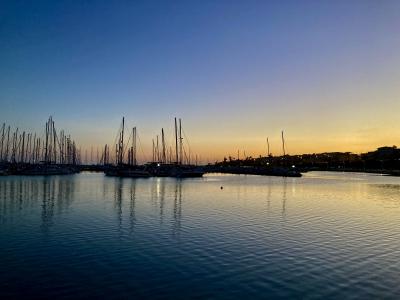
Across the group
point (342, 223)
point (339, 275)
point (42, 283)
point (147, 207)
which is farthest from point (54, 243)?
point (342, 223)

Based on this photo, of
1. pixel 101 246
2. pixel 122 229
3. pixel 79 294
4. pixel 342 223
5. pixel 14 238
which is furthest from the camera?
pixel 342 223

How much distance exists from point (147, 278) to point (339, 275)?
29.3ft

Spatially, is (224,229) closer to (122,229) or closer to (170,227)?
(170,227)

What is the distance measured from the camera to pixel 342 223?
33875mm

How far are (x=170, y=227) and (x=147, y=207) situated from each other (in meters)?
14.6

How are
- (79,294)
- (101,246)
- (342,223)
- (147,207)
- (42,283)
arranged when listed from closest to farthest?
(79,294) → (42,283) → (101,246) → (342,223) → (147,207)

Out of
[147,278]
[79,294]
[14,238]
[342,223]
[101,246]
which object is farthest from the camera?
[342,223]

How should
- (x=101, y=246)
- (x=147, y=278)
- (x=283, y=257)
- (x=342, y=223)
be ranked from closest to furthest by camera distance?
(x=147, y=278) → (x=283, y=257) → (x=101, y=246) → (x=342, y=223)

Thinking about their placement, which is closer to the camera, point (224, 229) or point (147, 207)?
point (224, 229)

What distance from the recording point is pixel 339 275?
17.9 m

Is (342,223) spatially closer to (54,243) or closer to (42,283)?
(54,243)

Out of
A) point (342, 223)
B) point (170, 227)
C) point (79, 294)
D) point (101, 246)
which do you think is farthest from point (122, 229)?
point (342, 223)

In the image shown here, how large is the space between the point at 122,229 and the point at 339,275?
16864 millimetres

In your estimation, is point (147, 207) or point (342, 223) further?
point (147, 207)
